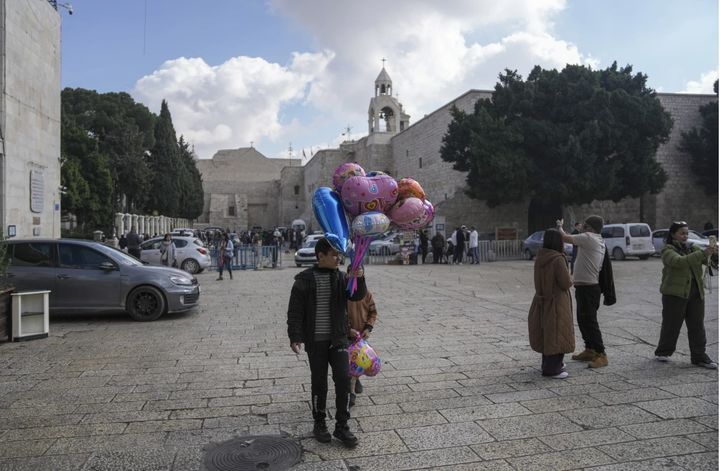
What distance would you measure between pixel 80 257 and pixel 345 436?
703 cm

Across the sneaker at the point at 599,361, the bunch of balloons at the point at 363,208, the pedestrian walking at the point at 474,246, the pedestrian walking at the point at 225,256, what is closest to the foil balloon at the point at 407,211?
the bunch of balloons at the point at 363,208

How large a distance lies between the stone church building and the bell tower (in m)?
0.09

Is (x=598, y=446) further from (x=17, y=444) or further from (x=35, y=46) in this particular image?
(x=35, y=46)

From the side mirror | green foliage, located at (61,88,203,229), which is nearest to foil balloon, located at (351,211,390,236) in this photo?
the side mirror

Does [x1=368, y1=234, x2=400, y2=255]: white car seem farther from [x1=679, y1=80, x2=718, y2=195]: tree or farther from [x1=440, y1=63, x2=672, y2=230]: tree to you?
[x1=679, y1=80, x2=718, y2=195]: tree

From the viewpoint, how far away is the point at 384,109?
5166 cm

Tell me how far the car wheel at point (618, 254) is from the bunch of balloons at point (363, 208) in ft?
65.3

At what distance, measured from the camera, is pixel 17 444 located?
3.73 meters

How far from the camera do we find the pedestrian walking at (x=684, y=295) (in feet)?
18.0

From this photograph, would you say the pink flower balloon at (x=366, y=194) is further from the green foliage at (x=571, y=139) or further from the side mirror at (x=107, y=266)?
the green foliage at (x=571, y=139)

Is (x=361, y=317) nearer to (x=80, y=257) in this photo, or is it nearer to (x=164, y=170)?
(x=80, y=257)

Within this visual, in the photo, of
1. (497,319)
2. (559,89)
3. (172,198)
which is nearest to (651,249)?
(559,89)

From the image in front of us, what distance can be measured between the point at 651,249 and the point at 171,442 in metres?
22.2

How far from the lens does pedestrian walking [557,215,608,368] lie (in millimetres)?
5664
